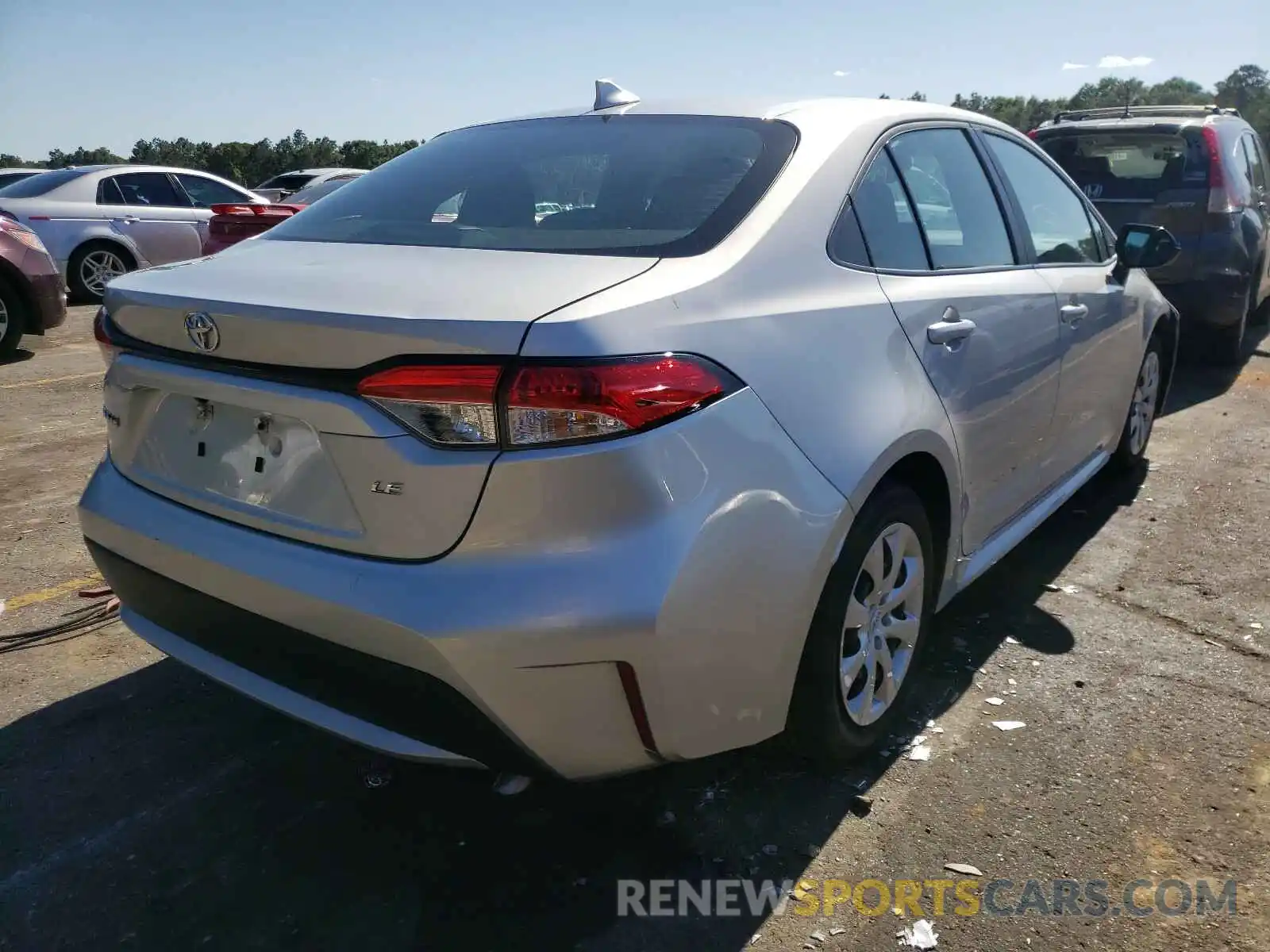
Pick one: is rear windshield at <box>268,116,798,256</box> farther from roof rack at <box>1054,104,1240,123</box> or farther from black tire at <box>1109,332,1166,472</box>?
roof rack at <box>1054,104,1240,123</box>

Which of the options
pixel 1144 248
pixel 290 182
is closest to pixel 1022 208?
pixel 1144 248

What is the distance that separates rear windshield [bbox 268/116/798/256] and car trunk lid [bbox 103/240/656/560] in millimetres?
157

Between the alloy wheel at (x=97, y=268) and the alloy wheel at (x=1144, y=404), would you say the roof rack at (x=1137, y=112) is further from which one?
the alloy wheel at (x=97, y=268)

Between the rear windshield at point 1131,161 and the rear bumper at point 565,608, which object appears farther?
the rear windshield at point 1131,161

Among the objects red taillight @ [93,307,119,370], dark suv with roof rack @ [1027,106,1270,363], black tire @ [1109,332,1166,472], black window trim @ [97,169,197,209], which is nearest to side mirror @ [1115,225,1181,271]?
black tire @ [1109,332,1166,472]

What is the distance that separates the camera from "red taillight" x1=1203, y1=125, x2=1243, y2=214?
22.1 ft

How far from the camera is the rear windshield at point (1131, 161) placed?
6.89 meters

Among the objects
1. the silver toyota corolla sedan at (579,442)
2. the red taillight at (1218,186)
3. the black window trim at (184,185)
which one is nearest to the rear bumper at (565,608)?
the silver toyota corolla sedan at (579,442)

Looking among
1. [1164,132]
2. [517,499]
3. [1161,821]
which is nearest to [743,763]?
[1161,821]

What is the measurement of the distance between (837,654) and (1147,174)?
241 inches

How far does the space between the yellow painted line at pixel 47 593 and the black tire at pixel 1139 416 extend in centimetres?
431

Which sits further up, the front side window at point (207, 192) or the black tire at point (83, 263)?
the front side window at point (207, 192)

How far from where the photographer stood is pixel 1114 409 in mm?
4387

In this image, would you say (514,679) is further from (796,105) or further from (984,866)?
(796,105)
